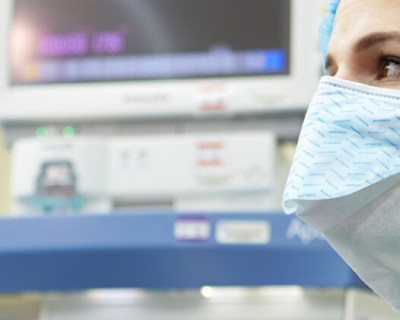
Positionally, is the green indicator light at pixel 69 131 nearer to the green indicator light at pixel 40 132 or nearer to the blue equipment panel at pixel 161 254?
the green indicator light at pixel 40 132

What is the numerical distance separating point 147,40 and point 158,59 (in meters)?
0.03

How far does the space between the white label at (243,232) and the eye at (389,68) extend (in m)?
0.30

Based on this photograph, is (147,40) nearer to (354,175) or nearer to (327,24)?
(327,24)

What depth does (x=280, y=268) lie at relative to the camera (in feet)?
3.66

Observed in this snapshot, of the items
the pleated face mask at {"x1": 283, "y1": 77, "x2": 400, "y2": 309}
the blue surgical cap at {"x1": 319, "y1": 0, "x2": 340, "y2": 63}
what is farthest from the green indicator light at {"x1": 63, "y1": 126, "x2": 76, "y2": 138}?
the pleated face mask at {"x1": 283, "y1": 77, "x2": 400, "y2": 309}

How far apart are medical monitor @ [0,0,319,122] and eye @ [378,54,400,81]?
375 millimetres

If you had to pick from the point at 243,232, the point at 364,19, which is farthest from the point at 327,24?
the point at 243,232

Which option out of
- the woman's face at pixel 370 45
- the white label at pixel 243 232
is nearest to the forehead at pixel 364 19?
the woman's face at pixel 370 45

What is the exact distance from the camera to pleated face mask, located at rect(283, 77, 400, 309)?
814mm

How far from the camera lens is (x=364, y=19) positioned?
0.91 m

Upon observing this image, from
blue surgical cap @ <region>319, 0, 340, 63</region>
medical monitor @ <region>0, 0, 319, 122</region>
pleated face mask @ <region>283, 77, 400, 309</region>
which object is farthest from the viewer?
medical monitor @ <region>0, 0, 319, 122</region>

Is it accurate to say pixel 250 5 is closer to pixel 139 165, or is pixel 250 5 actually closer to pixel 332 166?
pixel 139 165

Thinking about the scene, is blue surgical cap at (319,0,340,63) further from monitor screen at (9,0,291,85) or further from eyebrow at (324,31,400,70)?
monitor screen at (9,0,291,85)

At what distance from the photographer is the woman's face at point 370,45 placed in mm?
882
